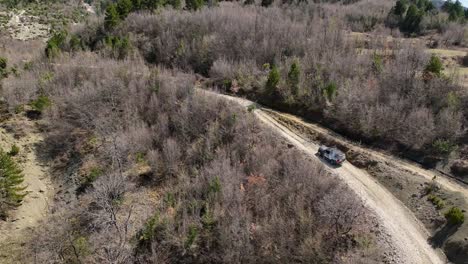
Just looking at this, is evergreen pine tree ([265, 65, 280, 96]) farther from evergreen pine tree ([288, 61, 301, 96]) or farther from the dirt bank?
the dirt bank

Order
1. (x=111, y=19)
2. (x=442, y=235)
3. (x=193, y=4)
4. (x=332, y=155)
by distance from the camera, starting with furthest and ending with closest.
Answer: (x=193, y=4), (x=111, y=19), (x=332, y=155), (x=442, y=235)

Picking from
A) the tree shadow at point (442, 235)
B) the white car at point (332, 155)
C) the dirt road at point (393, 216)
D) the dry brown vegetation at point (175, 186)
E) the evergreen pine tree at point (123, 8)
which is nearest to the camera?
the dirt road at point (393, 216)

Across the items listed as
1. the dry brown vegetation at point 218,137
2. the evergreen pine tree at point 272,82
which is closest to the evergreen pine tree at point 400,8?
the dry brown vegetation at point 218,137

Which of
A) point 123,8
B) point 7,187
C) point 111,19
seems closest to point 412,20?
point 123,8

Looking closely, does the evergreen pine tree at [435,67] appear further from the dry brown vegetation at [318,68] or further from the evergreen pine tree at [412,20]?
the evergreen pine tree at [412,20]

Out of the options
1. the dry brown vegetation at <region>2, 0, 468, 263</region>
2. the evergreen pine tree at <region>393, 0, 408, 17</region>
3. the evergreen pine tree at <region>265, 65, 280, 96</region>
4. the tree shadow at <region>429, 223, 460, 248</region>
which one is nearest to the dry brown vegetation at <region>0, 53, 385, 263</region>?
the dry brown vegetation at <region>2, 0, 468, 263</region>

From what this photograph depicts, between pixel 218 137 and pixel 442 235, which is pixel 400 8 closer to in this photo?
pixel 218 137
